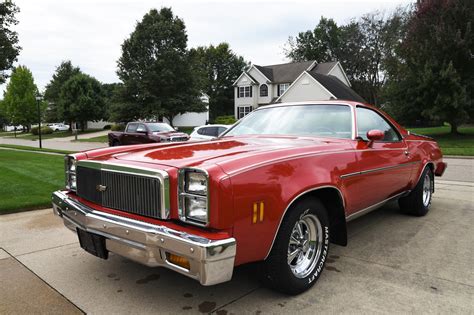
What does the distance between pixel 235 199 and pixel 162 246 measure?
1.80 feet

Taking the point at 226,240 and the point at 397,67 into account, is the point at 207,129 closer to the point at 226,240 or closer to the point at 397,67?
the point at 226,240

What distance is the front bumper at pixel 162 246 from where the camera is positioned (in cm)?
215

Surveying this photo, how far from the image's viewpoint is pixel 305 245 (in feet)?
10.0

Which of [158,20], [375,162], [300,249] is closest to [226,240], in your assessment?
[300,249]

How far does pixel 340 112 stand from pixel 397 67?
2352 centimetres

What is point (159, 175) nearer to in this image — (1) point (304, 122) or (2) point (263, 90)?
(1) point (304, 122)

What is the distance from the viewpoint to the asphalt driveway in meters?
2.71

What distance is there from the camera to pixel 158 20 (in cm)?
3444

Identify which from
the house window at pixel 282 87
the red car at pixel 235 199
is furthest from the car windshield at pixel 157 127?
the house window at pixel 282 87

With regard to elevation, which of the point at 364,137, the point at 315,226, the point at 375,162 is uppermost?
the point at 364,137

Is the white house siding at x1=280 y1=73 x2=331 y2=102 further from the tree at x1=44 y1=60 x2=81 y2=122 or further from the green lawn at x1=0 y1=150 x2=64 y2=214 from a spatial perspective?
the tree at x1=44 y1=60 x2=81 y2=122

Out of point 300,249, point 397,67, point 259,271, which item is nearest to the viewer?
point 259,271

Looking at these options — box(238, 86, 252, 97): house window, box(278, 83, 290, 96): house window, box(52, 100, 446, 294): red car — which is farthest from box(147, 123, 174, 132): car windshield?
box(238, 86, 252, 97): house window

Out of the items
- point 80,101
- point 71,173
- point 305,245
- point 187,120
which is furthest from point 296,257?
point 187,120
